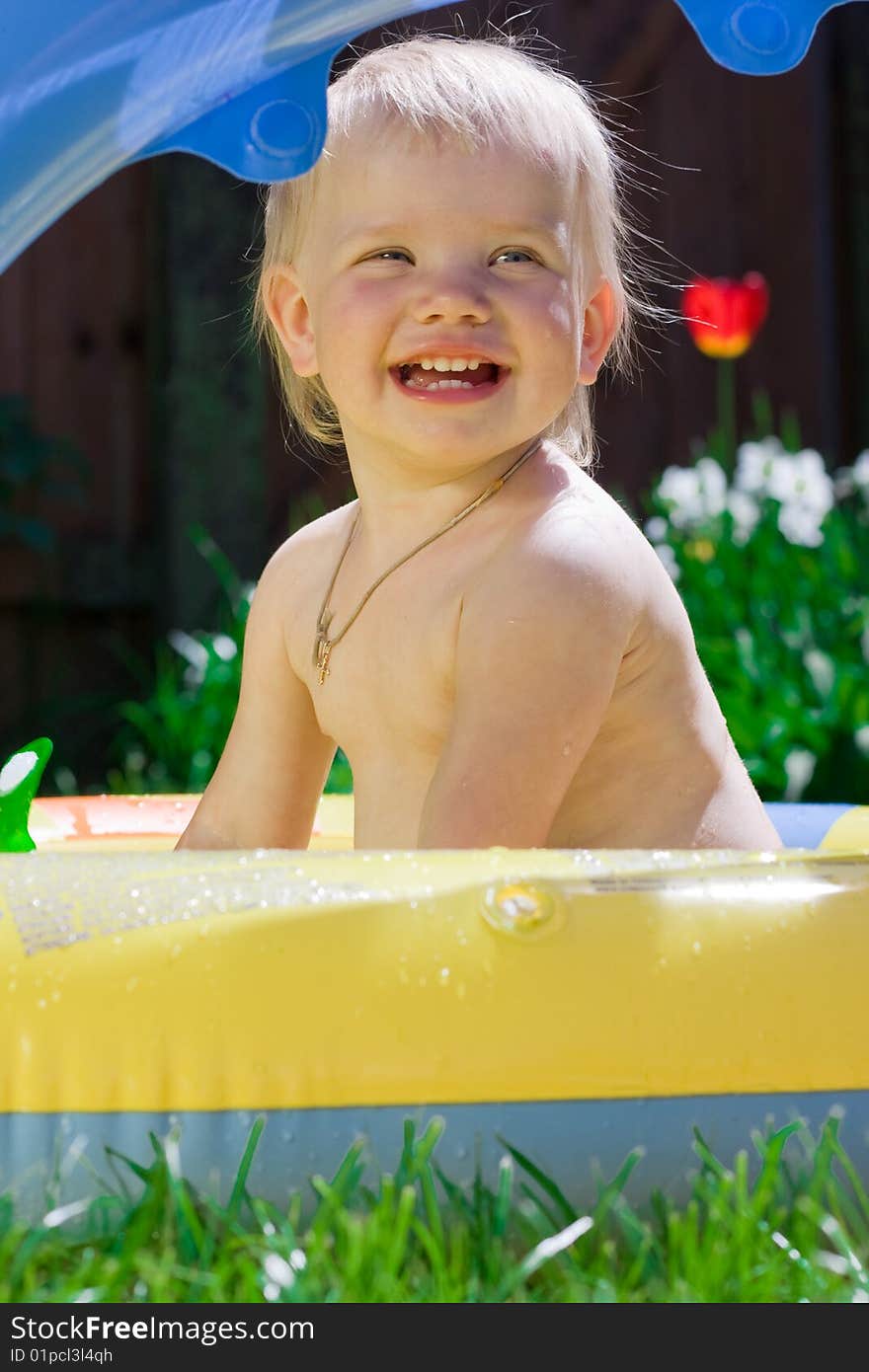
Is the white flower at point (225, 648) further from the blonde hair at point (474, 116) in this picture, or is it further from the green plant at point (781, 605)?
the blonde hair at point (474, 116)

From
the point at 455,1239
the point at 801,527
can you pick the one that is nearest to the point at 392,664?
the point at 455,1239

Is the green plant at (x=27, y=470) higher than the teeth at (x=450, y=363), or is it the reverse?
the teeth at (x=450, y=363)

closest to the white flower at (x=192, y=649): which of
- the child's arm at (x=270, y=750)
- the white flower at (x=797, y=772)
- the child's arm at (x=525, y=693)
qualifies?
the white flower at (x=797, y=772)

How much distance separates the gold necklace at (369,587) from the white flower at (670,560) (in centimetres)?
176

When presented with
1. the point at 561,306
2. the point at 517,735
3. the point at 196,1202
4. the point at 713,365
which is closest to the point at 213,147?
the point at 561,306

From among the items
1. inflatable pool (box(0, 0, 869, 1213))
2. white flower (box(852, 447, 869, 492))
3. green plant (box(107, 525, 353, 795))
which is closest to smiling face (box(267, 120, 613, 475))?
inflatable pool (box(0, 0, 869, 1213))

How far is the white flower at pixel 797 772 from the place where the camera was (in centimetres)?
309

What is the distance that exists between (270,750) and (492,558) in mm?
485

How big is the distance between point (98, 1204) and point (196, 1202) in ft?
0.20

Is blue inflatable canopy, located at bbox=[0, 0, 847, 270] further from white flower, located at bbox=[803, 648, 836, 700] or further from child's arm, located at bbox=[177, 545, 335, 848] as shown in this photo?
white flower, located at bbox=[803, 648, 836, 700]

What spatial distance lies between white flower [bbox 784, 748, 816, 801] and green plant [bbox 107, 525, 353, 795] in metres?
0.84

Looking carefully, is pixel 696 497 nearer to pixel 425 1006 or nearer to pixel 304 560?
pixel 304 560

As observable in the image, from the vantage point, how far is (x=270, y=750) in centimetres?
213

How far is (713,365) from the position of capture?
5105 millimetres
